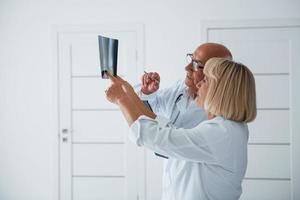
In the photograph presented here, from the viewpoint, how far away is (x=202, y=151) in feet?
3.16

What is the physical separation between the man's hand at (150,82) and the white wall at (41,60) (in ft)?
5.80

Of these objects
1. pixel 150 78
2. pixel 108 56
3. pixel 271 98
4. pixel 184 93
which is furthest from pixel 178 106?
pixel 271 98

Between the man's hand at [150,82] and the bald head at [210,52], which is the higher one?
the bald head at [210,52]

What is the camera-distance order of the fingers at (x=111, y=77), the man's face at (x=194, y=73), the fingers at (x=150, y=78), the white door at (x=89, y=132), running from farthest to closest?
the white door at (x=89, y=132)
the fingers at (x=150, y=78)
the man's face at (x=194, y=73)
the fingers at (x=111, y=77)

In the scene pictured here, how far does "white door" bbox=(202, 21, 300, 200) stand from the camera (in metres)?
3.02

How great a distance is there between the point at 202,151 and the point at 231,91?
201 millimetres

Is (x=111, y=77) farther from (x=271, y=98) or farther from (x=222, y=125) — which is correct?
(x=271, y=98)

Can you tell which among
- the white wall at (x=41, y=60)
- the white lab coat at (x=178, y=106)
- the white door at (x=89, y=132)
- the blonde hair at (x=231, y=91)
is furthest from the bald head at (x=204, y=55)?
the white door at (x=89, y=132)

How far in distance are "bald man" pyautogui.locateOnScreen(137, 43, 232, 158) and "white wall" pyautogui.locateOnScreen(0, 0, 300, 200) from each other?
1.69 m

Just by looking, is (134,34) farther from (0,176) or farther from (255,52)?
(0,176)

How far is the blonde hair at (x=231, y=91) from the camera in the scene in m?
1.00

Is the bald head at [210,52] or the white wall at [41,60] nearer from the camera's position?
the bald head at [210,52]

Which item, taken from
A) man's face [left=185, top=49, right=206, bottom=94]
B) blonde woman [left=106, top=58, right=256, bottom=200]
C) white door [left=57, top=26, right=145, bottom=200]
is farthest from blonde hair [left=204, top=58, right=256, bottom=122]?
white door [left=57, top=26, right=145, bottom=200]

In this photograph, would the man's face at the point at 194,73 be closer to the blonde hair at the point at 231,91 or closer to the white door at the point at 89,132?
the blonde hair at the point at 231,91
